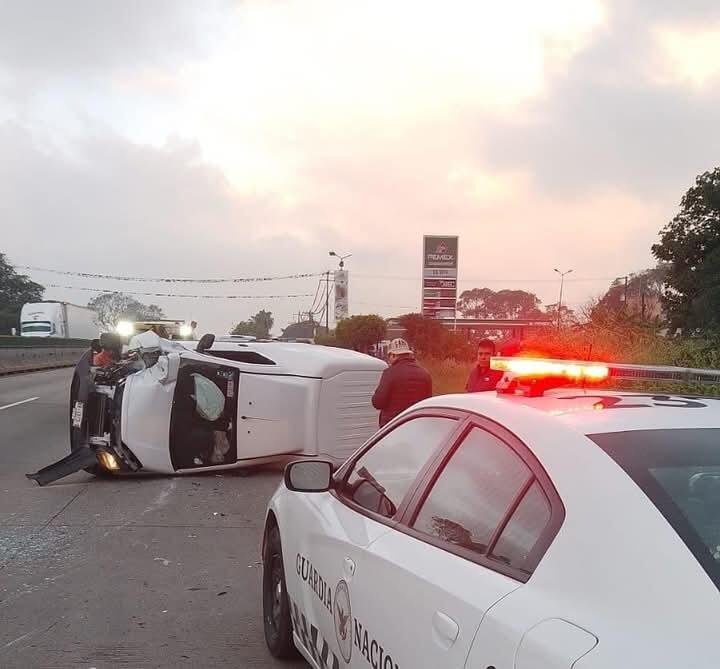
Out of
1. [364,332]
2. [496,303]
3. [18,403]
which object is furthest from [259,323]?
[18,403]

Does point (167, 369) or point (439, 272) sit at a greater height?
point (439, 272)

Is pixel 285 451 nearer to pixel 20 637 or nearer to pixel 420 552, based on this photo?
pixel 20 637

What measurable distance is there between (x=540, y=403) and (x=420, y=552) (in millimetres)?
639

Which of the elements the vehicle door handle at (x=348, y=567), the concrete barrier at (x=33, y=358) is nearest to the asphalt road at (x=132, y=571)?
the vehicle door handle at (x=348, y=567)

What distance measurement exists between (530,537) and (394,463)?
1.10m

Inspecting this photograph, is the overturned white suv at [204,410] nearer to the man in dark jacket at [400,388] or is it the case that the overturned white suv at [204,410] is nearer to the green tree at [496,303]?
the man in dark jacket at [400,388]

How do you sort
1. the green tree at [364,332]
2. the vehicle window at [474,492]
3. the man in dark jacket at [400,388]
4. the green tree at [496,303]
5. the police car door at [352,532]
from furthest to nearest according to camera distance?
the green tree at [496,303] → the green tree at [364,332] → the man in dark jacket at [400,388] → the police car door at [352,532] → the vehicle window at [474,492]

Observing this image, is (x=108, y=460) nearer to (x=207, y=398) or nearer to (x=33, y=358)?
(x=207, y=398)

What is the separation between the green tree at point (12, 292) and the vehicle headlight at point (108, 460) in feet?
285

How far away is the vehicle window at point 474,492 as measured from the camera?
2225 millimetres

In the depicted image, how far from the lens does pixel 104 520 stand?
6.80 meters

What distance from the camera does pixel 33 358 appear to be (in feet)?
116

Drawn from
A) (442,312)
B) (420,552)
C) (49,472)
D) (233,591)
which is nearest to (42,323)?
(442,312)

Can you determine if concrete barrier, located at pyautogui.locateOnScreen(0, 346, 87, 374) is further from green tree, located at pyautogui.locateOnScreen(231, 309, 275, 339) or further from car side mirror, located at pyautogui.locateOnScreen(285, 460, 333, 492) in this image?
green tree, located at pyautogui.locateOnScreen(231, 309, 275, 339)
